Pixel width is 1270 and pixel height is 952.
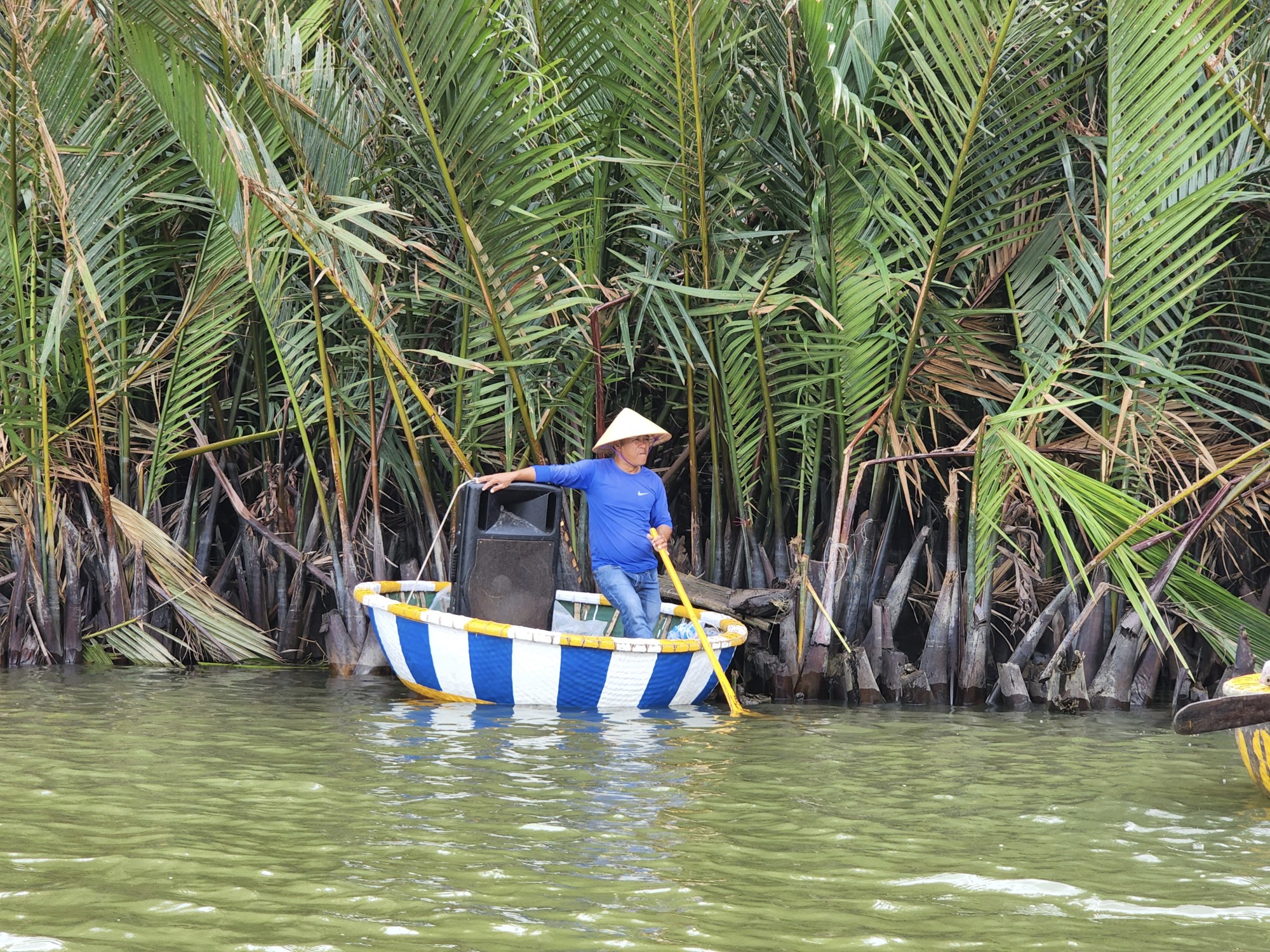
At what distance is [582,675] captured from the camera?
6539 millimetres

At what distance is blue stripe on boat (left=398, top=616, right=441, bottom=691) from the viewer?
6570 millimetres

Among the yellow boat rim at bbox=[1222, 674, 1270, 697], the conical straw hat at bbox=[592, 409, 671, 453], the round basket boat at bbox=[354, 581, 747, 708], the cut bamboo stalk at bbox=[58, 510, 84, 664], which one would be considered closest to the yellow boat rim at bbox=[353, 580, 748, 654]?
the round basket boat at bbox=[354, 581, 747, 708]

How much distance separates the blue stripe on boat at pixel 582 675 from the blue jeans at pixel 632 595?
515 mm

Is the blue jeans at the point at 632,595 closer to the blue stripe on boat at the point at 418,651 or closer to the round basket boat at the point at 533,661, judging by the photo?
the round basket boat at the point at 533,661

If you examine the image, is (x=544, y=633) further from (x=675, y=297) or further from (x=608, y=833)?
(x=608, y=833)

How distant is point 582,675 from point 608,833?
2.57 m

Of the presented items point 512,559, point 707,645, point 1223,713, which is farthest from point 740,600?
point 1223,713

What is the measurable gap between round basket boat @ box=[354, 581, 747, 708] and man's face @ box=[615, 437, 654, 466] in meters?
1.00

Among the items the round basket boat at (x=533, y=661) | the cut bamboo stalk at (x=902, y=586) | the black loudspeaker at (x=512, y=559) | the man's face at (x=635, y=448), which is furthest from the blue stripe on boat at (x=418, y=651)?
the cut bamboo stalk at (x=902, y=586)

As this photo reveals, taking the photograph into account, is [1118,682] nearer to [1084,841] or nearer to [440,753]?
[1084,841]

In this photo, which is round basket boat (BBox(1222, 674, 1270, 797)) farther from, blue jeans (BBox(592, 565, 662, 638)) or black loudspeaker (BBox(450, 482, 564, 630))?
black loudspeaker (BBox(450, 482, 564, 630))

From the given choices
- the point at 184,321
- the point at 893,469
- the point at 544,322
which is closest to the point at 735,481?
the point at 893,469

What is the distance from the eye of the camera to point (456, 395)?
7113mm

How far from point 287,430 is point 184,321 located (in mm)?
1160
